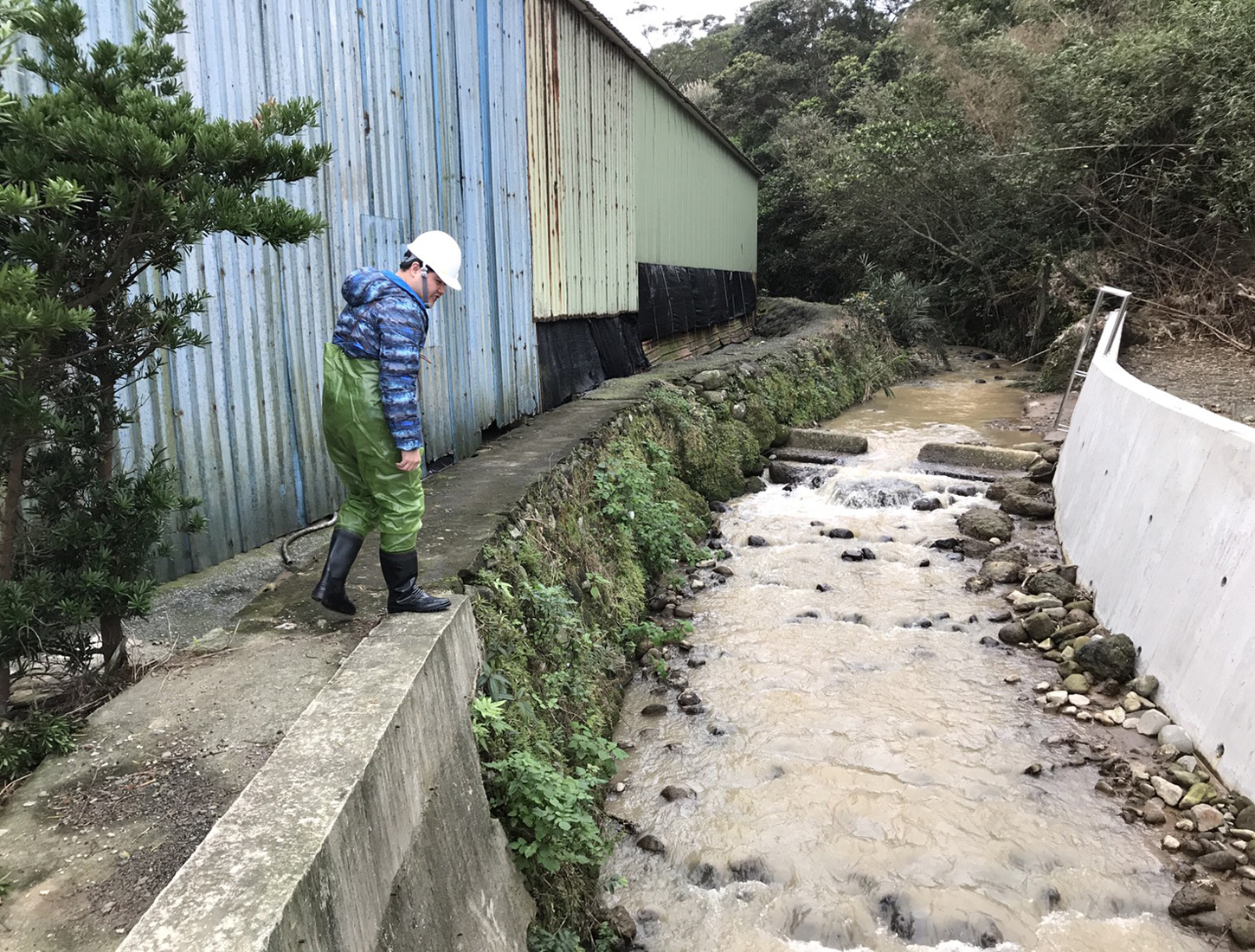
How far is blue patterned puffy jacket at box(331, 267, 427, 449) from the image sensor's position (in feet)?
10.8

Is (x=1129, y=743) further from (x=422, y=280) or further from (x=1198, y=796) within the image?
(x=422, y=280)

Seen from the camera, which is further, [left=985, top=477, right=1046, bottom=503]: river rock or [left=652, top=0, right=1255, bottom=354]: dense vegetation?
[left=652, top=0, right=1255, bottom=354]: dense vegetation

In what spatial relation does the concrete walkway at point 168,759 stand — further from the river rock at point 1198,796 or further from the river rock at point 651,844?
the river rock at point 1198,796

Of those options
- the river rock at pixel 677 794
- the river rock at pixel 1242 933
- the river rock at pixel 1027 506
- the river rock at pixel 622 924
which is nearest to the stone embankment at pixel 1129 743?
the river rock at pixel 1242 933

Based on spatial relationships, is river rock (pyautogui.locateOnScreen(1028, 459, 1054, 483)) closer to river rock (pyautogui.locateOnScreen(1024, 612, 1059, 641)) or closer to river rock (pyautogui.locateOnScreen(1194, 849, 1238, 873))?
river rock (pyautogui.locateOnScreen(1024, 612, 1059, 641))

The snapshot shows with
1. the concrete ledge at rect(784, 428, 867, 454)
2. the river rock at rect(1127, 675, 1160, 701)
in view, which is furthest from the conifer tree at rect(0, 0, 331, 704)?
the concrete ledge at rect(784, 428, 867, 454)

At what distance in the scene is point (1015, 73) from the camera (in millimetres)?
17188

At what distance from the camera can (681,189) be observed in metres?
14.0

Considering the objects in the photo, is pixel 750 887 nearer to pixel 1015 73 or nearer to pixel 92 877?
pixel 92 877

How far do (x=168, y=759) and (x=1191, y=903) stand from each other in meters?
4.15

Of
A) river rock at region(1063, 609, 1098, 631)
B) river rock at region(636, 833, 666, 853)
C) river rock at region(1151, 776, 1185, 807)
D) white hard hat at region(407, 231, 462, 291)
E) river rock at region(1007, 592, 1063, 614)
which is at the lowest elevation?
river rock at region(636, 833, 666, 853)

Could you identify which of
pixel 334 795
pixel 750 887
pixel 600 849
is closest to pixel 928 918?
pixel 750 887

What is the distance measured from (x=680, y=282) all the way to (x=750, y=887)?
11.2 meters

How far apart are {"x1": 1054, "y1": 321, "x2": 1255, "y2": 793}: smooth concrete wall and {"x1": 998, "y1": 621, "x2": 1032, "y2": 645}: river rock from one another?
56cm
